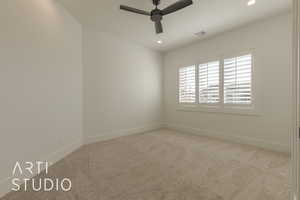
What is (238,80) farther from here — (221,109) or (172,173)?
(172,173)

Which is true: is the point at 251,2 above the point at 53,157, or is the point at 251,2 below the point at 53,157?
above

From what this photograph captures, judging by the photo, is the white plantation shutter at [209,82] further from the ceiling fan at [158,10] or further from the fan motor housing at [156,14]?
the fan motor housing at [156,14]

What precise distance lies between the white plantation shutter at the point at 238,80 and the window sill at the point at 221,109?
16cm

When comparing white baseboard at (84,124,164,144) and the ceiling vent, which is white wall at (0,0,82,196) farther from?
the ceiling vent

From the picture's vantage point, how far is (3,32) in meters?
1.66

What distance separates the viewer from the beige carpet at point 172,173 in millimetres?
1643

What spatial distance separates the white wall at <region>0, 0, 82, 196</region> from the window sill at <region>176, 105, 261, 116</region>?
3.14m

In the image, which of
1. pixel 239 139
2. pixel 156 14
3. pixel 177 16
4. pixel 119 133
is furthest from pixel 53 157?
pixel 239 139

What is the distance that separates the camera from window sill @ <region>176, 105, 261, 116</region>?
322cm

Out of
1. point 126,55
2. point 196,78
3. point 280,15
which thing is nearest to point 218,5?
point 280,15

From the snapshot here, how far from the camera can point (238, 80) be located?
3.38m

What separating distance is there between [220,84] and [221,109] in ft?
2.16

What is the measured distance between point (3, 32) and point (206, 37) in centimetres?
407

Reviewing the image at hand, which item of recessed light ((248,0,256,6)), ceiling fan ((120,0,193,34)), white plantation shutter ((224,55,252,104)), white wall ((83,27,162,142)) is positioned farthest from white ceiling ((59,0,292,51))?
white plantation shutter ((224,55,252,104))
